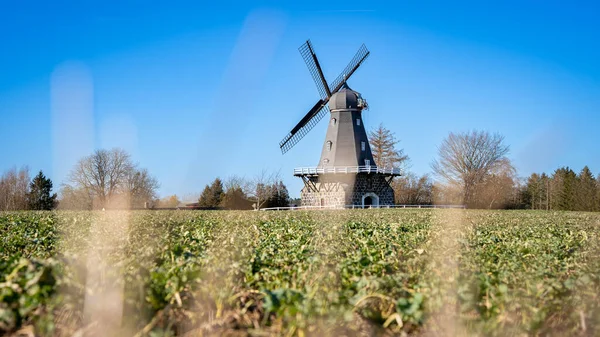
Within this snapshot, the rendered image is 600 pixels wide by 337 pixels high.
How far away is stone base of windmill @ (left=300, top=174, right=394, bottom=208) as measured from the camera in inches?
1673

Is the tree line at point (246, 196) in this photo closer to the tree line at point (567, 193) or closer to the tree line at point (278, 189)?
the tree line at point (278, 189)

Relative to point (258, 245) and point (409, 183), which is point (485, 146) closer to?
point (409, 183)

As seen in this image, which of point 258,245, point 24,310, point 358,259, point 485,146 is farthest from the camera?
point 485,146

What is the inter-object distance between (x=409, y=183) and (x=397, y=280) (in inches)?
2455

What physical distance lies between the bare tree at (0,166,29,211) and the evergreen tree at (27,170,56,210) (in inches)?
25.0

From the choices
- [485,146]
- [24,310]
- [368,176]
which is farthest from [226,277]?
[485,146]

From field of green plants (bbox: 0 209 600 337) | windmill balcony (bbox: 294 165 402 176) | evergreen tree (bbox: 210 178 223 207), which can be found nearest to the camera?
field of green plants (bbox: 0 209 600 337)

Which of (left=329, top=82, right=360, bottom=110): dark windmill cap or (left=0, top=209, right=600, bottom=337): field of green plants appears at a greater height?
(left=329, top=82, right=360, bottom=110): dark windmill cap

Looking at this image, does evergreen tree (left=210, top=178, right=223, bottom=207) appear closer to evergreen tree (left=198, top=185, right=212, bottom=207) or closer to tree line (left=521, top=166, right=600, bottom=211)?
evergreen tree (left=198, top=185, right=212, bottom=207)

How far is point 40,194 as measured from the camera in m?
50.0

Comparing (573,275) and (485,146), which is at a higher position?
(485,146)

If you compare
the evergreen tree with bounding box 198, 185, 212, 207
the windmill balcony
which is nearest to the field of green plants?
the windmill balcony

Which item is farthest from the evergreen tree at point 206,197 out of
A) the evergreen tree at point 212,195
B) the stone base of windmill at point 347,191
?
the stone base of windmill at point 347,191

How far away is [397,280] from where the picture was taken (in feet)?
14.4
